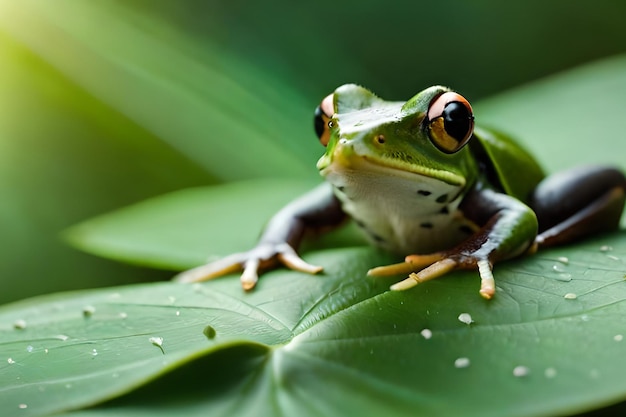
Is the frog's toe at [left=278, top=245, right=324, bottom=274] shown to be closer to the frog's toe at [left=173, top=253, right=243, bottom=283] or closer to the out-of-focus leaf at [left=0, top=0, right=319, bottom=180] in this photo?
the frog's toe at [left=173, top=253, right=243, bottom=283]

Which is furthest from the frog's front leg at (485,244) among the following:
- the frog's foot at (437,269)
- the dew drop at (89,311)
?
the dew drop at (89,311)

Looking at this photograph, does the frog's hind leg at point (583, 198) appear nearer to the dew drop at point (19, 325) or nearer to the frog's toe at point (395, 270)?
the frog's toe at point (395, 270)

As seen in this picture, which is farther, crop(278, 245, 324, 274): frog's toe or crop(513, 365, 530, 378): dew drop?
crop(278, 245, 324, 274): frog's toe

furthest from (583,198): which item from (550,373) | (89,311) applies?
(89,311)

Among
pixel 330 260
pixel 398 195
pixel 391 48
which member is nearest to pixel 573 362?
pixel 398 195

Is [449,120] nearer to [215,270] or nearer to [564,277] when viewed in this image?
[564,277]

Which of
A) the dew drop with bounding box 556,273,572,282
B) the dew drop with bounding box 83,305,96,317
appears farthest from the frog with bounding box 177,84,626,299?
the dew drop with bounding box 83,305,96,317
